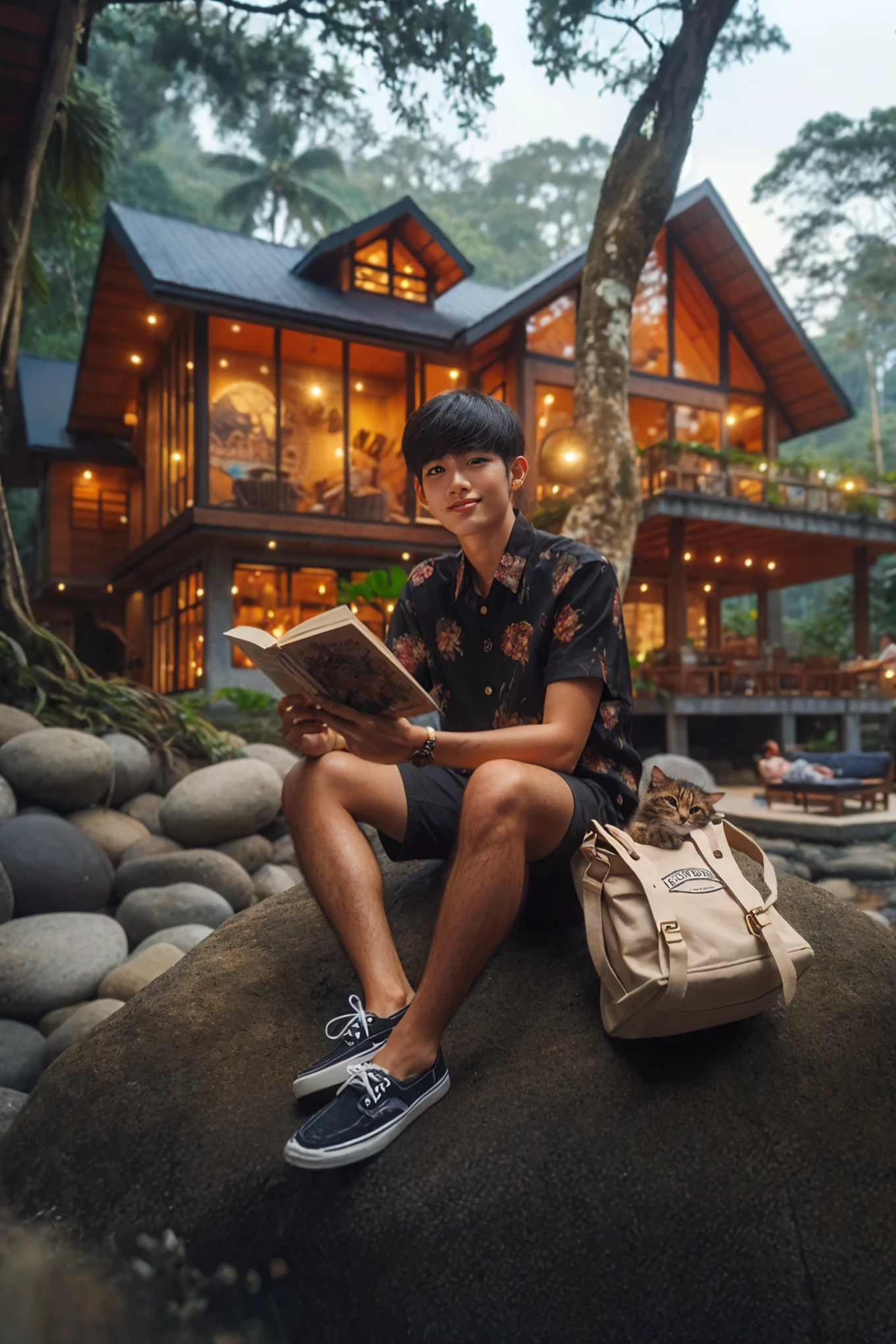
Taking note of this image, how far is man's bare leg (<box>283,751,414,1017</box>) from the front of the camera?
230cm

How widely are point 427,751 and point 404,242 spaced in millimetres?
15809

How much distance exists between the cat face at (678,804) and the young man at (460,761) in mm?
157

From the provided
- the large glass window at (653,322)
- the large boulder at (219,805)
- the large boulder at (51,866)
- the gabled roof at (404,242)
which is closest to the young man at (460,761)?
the large boulder at (51,866)

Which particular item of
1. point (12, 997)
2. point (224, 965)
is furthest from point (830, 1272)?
point (12, 997)

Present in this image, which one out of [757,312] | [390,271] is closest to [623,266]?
[390,271]

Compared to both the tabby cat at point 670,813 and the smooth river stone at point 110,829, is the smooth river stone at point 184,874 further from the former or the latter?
the tabby cat at point 670,813

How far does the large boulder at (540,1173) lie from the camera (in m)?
1.78

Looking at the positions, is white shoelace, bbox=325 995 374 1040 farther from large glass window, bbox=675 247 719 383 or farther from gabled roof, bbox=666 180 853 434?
large glass window, bbox=675 247 719 383

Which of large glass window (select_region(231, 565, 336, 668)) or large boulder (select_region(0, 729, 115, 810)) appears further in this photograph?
large glass window (select_region(231, 565, 336, 668))

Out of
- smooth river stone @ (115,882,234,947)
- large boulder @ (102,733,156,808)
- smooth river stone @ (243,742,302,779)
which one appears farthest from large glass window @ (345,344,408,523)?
smooth river stone @ (115,882,234,947)

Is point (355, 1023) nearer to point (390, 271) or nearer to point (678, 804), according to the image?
point (678, 804)

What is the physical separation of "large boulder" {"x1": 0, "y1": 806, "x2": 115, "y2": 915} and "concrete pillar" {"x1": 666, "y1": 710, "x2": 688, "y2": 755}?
9.78 metres

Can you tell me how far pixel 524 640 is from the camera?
256 cm

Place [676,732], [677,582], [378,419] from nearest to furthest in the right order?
[676,732], [677,582], [378,419]
